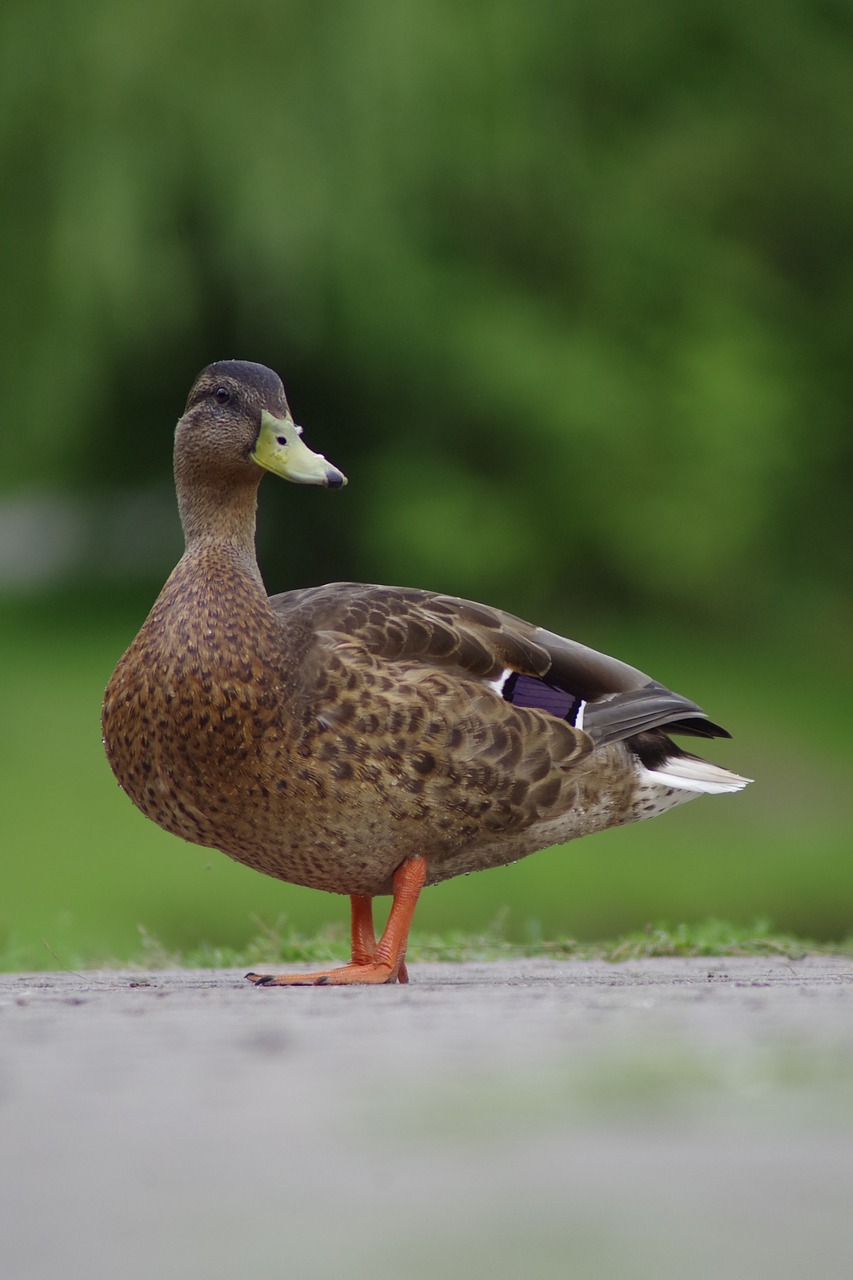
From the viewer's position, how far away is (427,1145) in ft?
5.83

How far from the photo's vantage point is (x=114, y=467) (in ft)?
51.1

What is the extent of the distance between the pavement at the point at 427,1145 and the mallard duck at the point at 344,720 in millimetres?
1218

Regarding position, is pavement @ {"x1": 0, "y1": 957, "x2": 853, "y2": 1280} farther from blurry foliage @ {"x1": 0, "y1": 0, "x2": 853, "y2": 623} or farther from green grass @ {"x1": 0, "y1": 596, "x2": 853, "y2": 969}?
blurry foliage @ {"x1": 0, "y1": 0, "x2": 853, "y2": 623}

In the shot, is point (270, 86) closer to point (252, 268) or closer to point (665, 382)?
point (252, 268)

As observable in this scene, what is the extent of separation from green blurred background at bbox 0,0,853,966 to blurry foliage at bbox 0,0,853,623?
28mm

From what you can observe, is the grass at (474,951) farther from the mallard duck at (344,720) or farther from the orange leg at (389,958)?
the orange leg at (389,958)

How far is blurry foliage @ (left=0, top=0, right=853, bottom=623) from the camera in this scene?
42.7 feet

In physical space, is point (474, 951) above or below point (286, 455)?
below

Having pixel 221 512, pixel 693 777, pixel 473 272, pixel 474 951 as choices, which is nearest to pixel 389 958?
pixel 693 777

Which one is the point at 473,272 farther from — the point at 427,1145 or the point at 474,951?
the point at 427,1145

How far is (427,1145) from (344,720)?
209 cm

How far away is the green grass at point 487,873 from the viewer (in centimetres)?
877

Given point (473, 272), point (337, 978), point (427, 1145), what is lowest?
point (427, 1145)

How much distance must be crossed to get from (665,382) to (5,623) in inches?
223
